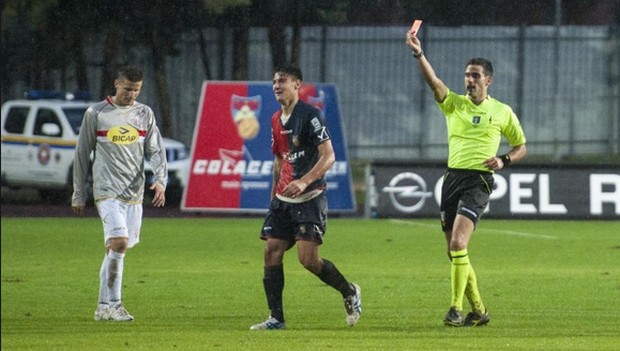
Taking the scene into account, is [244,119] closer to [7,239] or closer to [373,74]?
[7,239]

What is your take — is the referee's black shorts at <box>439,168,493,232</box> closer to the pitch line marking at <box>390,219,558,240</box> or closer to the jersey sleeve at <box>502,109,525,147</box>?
the jersey sleeve at <box>502,109,525,147</box>

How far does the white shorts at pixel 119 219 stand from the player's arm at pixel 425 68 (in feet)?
8.42

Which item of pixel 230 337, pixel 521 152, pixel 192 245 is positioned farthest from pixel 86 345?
pixel 192 245

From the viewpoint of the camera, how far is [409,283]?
1761 cm

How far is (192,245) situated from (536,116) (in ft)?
51.7

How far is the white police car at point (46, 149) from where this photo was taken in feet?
103

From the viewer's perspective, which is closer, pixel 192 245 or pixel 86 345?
pixel 86 345

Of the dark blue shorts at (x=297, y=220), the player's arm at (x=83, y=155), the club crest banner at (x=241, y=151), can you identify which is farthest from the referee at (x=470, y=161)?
the club crest banner at (x=241, y=151)

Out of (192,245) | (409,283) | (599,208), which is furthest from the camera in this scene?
(599,208)

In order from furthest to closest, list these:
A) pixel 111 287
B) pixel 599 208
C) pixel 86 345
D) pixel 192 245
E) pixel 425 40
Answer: pixel 425 40 → pixel 599 208 → pixel 192 245 → pixel 111 287 → pixel 86 345

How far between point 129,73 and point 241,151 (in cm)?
1497

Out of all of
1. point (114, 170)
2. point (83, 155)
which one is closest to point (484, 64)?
point (114, 170)

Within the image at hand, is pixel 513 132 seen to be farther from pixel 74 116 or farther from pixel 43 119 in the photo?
pixel 43 119

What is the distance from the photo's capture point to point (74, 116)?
31938 millimetres
